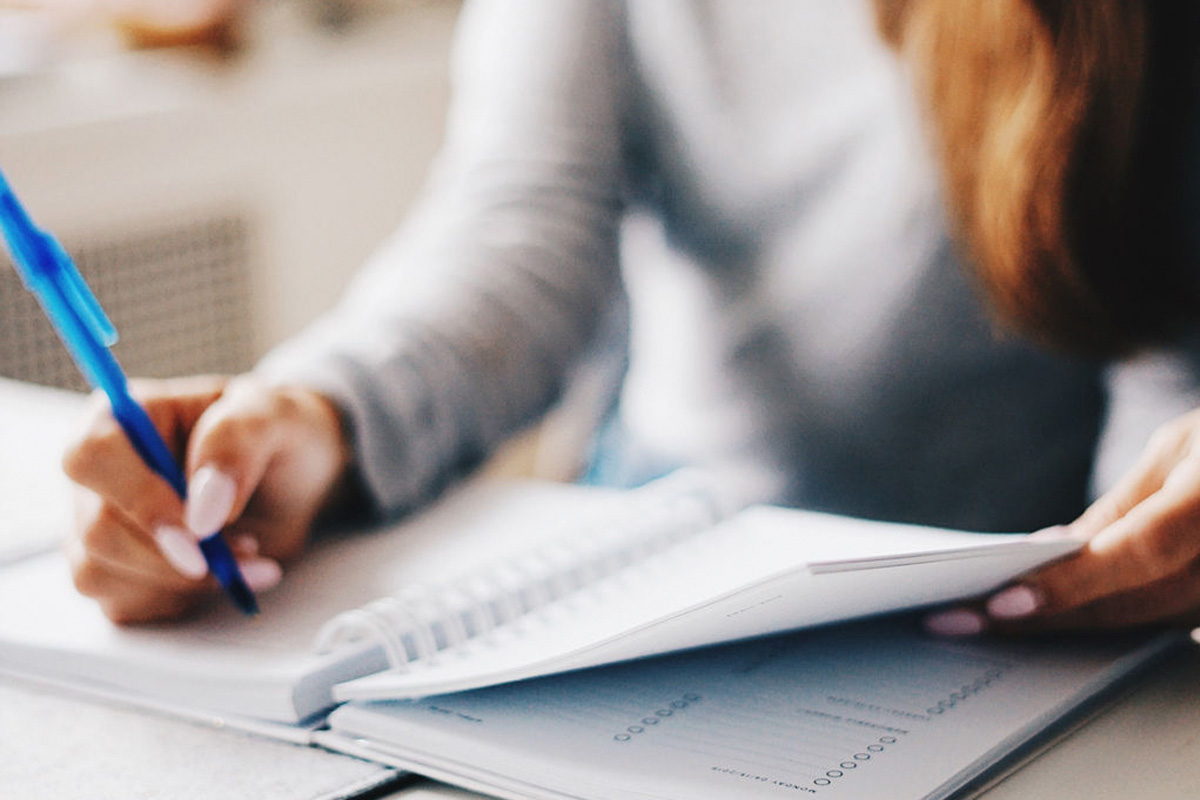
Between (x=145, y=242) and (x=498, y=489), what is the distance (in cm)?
124

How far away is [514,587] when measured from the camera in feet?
1.64

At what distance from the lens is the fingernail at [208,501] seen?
51 centimetres

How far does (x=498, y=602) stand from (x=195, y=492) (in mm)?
131

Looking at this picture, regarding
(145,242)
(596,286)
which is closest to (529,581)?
(596,286)

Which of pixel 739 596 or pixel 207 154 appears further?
pixel 207 154

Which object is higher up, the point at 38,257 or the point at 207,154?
the point at 38,257

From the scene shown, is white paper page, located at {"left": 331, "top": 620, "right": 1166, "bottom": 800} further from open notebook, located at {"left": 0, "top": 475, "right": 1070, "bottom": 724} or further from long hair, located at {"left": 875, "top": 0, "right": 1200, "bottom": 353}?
long hair, located at {"left": 875, "top": 0, "right": 1200, "bottom": 353}

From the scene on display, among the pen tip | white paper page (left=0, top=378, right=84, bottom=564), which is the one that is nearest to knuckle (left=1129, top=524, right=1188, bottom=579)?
the pen tip

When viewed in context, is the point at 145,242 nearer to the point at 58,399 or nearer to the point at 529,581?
the point at 58,399

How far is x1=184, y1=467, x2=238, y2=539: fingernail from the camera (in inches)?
20.0

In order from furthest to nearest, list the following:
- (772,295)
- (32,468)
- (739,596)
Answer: (772,295) → (32,468) → (739,596)

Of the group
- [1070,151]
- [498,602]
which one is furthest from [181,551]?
[1070,151]

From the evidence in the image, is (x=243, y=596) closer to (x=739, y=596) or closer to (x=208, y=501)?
(x=208, y=501)

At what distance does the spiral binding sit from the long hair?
0.22m
